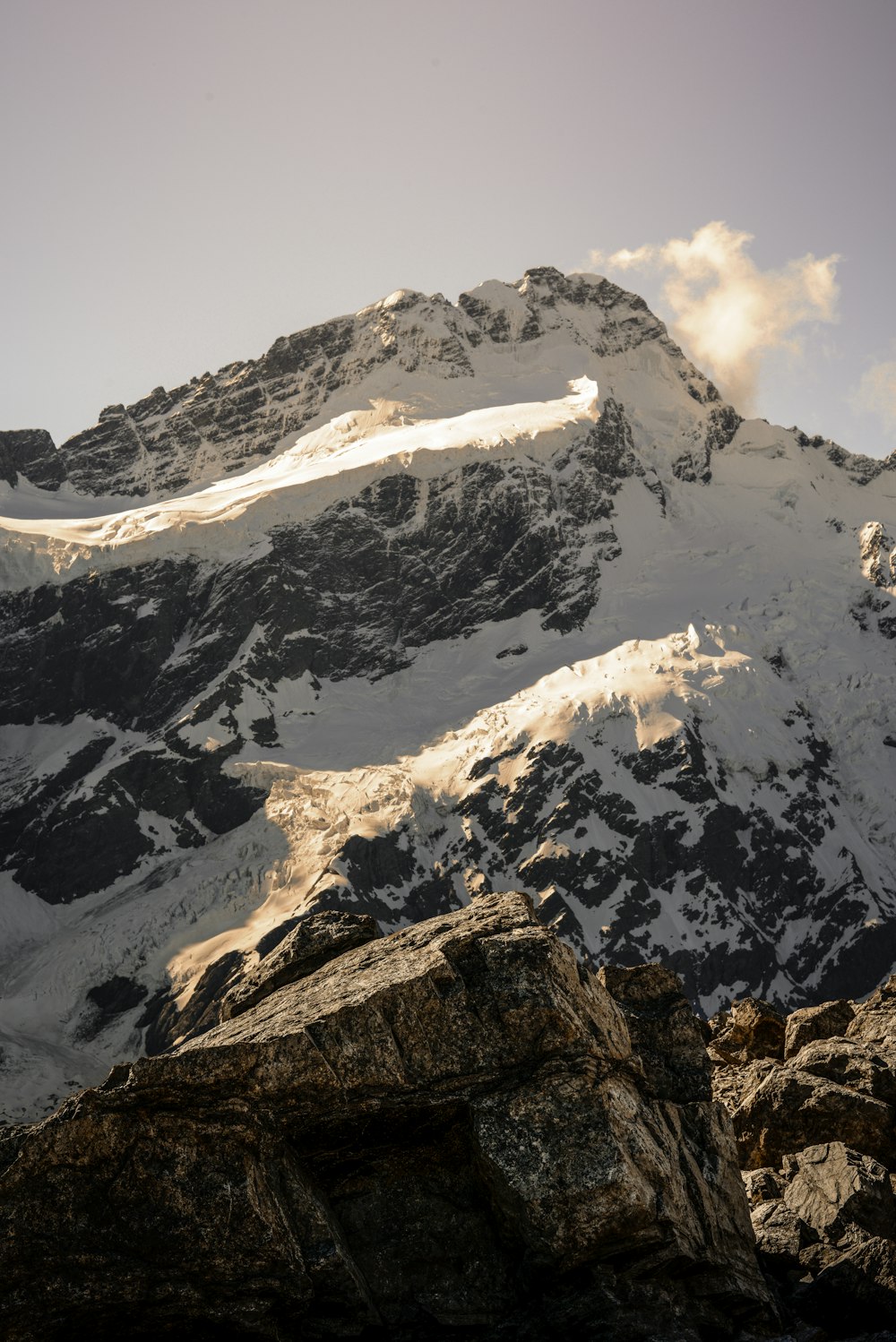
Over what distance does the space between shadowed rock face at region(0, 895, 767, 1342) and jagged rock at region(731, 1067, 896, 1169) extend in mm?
7098

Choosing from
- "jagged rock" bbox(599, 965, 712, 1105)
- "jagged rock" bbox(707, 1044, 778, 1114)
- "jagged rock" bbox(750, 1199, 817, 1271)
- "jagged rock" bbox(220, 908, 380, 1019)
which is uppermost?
"jagged rock" bbox(220, 908, 380, 1019)

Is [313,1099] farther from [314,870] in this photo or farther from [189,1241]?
[314,870]

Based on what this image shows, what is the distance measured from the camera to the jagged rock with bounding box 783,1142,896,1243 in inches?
1005

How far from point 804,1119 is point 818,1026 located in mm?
7539

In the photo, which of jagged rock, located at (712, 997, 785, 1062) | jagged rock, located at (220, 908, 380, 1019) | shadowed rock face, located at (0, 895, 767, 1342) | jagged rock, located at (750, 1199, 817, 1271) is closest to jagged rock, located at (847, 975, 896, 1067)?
jagged rock, located at (712, 997, 785, 1062)

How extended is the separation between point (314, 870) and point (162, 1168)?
17858 centimetres

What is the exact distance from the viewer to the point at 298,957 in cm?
2773

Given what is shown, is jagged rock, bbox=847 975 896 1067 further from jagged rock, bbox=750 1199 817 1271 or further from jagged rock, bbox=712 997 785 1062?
jagged rock, bbox=750 1199 817 1271

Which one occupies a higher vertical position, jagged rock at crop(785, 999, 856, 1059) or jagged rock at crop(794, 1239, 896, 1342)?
jagged rock at crop(794, 1239, 896, 1342)

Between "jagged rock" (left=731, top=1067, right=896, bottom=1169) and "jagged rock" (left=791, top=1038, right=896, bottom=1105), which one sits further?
"jagged rock" (left=791, top=1038, right=896, bottom=1105)

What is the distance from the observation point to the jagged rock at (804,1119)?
2947cm

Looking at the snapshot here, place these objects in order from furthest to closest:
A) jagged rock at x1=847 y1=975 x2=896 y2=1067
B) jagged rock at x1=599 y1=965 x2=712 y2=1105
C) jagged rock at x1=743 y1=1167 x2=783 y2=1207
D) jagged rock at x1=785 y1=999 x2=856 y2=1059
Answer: jagged rock at x1=785 y1=999 x2=856 y2=1059 → jagged rock at x1=847 y1=975 x2=896 y2=1067 → jagged rock at x1=743 y1=1167 x2=783 y2=1207 → jagged rock at x1=599 y1=965 x2=712 y2=1105

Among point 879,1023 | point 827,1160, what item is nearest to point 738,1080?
point 879,1023

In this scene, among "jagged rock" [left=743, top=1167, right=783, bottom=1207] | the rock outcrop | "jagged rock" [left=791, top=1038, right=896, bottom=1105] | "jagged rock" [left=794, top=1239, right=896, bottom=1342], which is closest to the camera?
"jagged rock" [left=794, top=1239, right=896, bottom=1342]
